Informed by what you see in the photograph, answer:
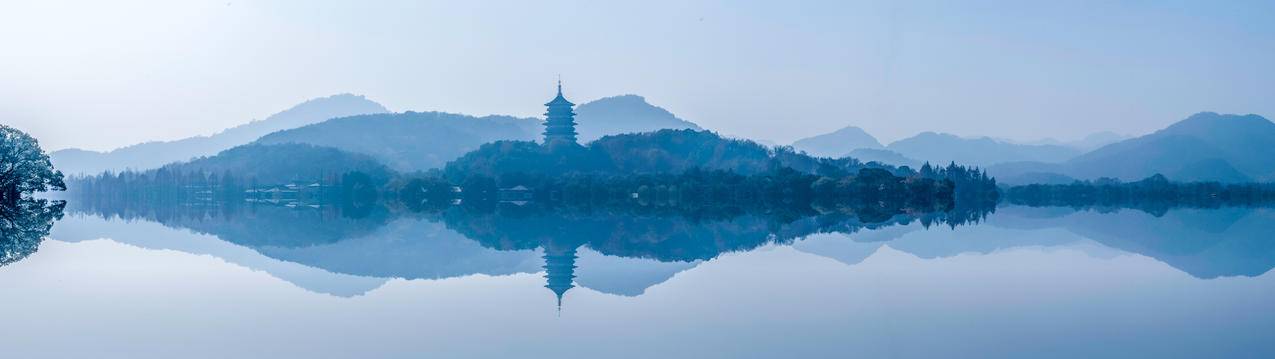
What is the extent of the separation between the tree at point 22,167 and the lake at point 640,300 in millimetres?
23548

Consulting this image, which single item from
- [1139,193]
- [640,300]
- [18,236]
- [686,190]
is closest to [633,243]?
[640,300]

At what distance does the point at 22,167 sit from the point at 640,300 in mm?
40447

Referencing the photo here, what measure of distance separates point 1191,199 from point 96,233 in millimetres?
83462

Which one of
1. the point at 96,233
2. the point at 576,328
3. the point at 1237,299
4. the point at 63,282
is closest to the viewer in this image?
the point at 576,328

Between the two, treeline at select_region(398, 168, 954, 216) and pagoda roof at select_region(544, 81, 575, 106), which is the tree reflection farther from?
pagoda roof at select_region(544, 81, 575, 106)

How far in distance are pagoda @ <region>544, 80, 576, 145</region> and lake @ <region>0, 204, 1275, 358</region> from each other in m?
88.1

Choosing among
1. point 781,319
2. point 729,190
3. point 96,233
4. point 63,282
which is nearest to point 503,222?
point 96,233

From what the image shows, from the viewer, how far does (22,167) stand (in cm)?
4453

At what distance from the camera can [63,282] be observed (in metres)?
14.3

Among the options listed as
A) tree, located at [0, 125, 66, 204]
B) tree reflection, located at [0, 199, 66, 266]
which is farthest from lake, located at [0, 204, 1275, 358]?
tree, located at [0, 125, 66, 204]

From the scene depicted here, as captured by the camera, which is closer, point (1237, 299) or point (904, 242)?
point (1237, 299)

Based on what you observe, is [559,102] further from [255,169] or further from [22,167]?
[22,167]

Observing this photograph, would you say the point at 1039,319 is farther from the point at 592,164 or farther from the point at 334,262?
the point at 592,164

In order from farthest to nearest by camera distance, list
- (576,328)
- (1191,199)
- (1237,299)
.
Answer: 1. (1191,199)
2. (1237,299)
3. (576,328)
